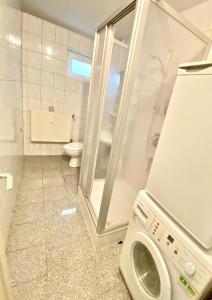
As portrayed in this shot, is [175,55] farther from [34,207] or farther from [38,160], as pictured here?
[38,160]

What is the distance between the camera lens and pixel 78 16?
83.3 inches

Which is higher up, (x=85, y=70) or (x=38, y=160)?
(x=85, y=70)

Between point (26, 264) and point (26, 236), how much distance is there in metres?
0.27

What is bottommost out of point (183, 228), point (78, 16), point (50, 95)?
point (183, 228)

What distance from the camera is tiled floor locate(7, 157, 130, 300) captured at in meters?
1.13

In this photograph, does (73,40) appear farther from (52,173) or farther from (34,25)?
(52,173)

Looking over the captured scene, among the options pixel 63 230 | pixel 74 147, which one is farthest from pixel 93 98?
pixel 63 230

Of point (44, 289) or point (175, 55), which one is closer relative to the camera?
point (44, 289)

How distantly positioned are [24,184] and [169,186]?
1.97 meters

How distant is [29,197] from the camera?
1.94 metres

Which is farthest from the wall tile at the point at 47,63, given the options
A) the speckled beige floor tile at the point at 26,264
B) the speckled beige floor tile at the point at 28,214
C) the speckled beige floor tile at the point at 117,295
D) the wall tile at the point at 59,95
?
the speckled beige floor tile at the point at 117,295

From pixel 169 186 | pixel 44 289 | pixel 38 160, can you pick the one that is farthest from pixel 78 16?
pixel 44 289

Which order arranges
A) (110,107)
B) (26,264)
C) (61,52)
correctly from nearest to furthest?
(26,264) → (110,107) → (61,52)

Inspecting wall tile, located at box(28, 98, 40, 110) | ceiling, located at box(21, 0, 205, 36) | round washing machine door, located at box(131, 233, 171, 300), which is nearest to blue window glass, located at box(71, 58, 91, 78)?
ceiling, located at box(21, 0, 205, 36)
